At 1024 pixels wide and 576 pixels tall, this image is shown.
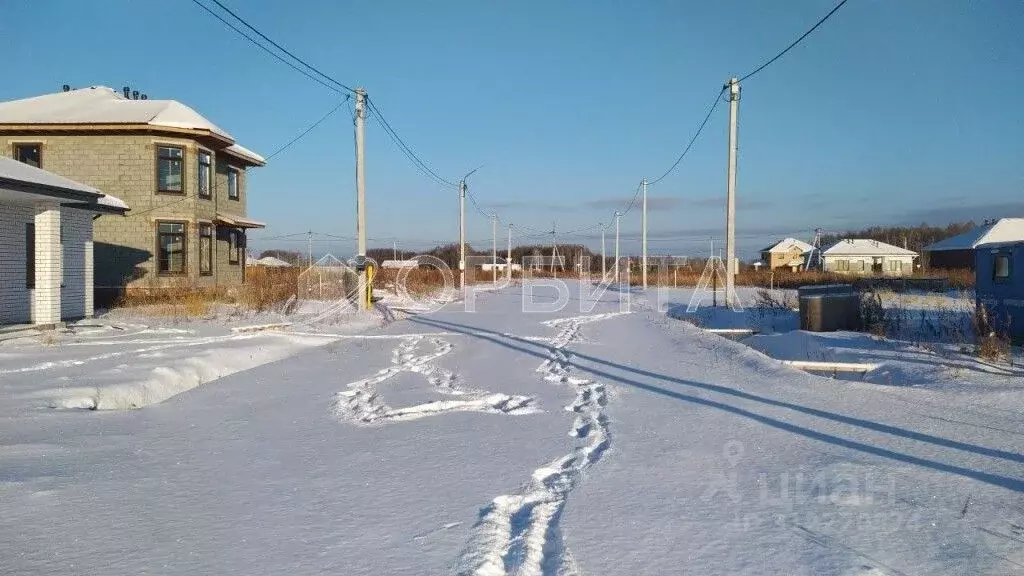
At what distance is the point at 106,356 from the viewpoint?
11688mm

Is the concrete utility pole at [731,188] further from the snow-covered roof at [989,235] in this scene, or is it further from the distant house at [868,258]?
the distant house at [868,258]

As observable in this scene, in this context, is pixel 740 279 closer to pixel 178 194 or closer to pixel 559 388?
pixel 178 194

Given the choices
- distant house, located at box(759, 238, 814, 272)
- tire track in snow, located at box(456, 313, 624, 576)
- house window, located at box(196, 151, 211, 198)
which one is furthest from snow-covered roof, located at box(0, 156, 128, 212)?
distant house, located at box(759, 238, 814, 272)

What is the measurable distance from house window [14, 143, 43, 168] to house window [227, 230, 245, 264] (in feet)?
22.0

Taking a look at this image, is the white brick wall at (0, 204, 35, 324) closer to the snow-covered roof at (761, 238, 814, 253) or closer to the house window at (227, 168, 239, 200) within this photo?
the house window at (227, 168, 239, 200)

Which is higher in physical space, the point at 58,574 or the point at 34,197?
the point at 34,197

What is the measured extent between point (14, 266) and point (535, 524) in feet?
53.4

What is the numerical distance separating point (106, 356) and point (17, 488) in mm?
7441

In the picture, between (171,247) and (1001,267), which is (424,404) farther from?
(171,247)

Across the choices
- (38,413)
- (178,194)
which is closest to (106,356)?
(38,413)

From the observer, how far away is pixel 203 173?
85.9 ft

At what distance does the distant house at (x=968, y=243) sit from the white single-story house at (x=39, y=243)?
59.0m

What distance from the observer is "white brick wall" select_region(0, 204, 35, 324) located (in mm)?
15664

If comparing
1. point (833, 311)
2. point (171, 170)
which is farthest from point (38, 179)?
point (833, 311)
